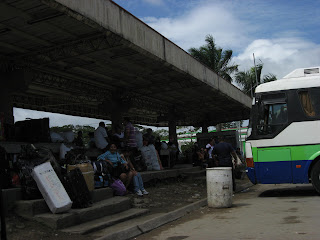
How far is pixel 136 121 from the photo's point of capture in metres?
33.8

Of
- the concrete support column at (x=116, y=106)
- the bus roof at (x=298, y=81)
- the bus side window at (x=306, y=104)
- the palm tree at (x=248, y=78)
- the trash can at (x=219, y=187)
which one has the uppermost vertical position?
the palm tree at (x=248, y=78)

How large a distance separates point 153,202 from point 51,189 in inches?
158

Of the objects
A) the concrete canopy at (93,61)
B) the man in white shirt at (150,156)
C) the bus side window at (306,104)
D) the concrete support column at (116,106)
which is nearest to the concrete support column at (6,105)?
the concrete canopy at (93,61)

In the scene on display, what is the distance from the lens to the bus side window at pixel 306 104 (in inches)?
414

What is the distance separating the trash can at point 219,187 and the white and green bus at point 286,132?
180cm

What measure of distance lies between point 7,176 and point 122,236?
115 inches

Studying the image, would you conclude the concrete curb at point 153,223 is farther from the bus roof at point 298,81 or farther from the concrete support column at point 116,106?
the concrete support column at point 116,106

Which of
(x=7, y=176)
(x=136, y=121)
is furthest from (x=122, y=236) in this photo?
(x=136, y=121)

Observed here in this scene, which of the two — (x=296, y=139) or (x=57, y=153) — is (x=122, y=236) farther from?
(x=296, y=139)

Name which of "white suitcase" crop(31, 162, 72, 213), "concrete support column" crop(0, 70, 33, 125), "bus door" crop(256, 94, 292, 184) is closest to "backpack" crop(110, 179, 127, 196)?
"white suitcase" crop(31, 162, 72, 213)

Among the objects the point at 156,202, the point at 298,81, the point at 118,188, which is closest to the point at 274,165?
the point at 298,81

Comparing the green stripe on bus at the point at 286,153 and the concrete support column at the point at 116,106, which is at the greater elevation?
the concrete support column at the point at 116,106

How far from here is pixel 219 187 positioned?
367 inches

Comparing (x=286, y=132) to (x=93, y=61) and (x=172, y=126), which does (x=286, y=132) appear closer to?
(x=93, y=61)
